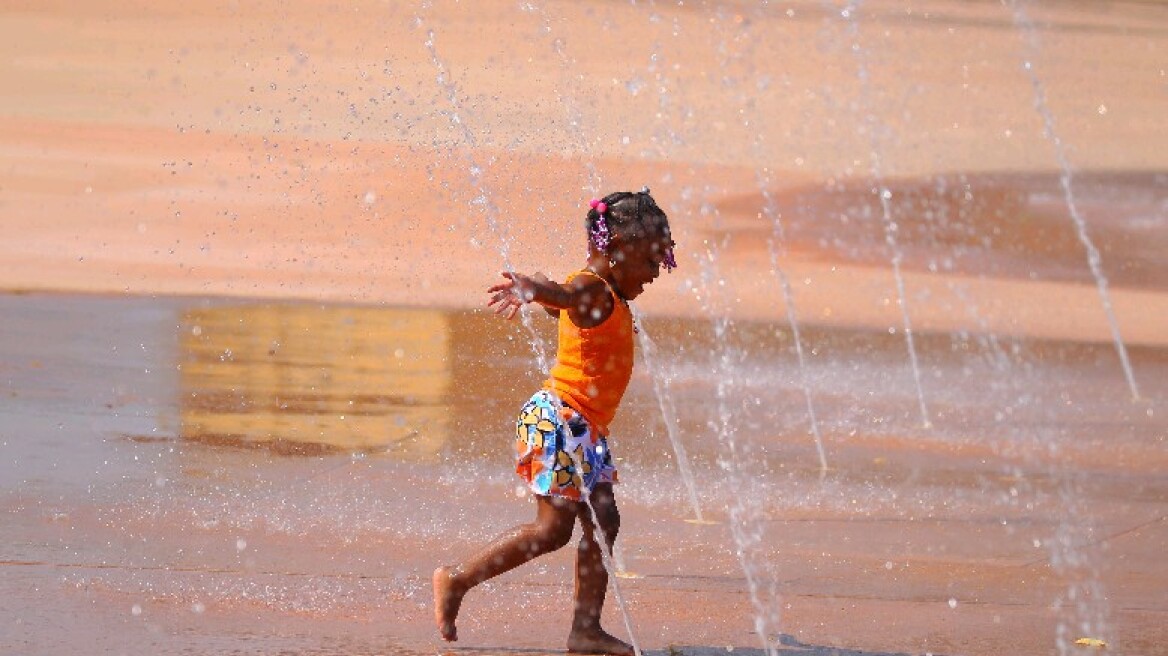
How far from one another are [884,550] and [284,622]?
75.3 inches

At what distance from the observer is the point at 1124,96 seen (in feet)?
67.2

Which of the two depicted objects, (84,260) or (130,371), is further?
(84,260)

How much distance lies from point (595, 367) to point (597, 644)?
0.63 m

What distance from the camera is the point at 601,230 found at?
4742 millimetres

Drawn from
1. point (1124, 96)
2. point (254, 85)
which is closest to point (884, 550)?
point (254, 85)

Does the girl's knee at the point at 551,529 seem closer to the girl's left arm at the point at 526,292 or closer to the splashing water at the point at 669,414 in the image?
the girl's left arm at the point at 526,292

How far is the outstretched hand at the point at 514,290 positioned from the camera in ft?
14.7

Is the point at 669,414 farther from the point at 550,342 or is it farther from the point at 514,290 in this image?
the point at 514,290

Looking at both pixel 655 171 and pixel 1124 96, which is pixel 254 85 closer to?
pixel 655 171

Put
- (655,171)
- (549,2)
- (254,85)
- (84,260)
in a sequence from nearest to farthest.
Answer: (84,260), (655,171), (254,85), (549,2)

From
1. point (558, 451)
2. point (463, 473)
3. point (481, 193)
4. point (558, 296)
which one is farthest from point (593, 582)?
point (481, 193)

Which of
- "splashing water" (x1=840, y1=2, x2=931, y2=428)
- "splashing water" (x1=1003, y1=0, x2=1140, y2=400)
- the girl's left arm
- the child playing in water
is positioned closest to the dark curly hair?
the child playing in water

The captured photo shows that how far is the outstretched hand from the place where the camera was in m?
4.49

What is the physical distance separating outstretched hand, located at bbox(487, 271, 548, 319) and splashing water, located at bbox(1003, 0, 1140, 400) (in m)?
4.86
